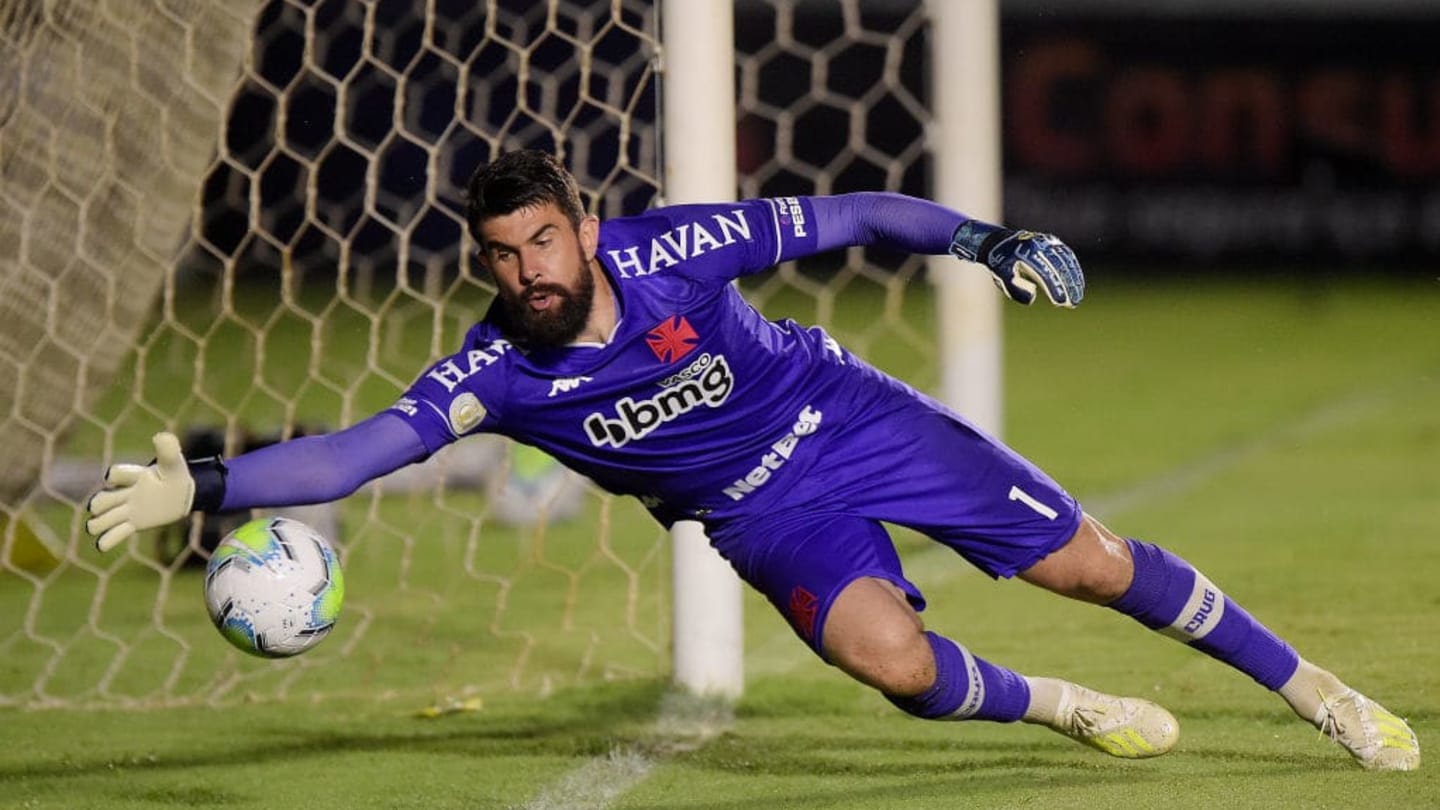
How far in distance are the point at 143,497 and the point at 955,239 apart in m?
1.56

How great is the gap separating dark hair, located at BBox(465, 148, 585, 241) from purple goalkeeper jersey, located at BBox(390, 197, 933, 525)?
0.57 ft

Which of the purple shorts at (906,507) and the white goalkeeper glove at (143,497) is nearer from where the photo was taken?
A: the white goalkeeper glove at (143,497)

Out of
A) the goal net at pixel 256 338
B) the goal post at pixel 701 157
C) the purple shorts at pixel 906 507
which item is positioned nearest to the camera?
the purple shorts at pixel 906 507

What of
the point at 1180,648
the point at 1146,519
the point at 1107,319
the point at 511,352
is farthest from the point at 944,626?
the point at 1107,319

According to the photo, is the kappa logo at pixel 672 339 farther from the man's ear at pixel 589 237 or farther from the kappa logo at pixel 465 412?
the kappa logo at pixel 465 412

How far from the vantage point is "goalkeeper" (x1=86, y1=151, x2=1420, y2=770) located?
11.8 feet

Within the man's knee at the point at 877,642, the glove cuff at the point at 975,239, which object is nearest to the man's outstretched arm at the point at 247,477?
the man's knee at the point at 877,642

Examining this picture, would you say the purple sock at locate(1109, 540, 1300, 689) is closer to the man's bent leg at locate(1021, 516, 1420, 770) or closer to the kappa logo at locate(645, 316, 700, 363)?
the man's bent leg at locate(1021, 516, 1420, 770)

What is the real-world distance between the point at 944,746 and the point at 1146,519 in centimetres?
283

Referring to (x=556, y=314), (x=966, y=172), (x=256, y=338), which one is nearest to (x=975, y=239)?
(x=556, y=314)

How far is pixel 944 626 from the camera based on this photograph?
5.50m

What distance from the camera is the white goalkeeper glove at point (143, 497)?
3.17 meters

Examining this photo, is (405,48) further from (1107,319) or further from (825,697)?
(1107,319)

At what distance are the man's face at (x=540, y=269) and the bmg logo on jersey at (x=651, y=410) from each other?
18 cm
